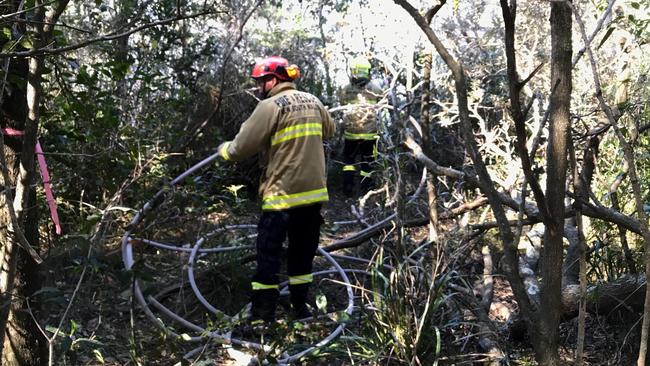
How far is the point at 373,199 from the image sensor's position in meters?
7.70

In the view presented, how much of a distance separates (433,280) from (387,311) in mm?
312

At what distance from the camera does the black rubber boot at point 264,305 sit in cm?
446

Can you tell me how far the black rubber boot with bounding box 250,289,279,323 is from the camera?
446 cm

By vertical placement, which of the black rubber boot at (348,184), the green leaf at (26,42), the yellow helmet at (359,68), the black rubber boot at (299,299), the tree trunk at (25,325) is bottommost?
the black rubber boot at (299,299)

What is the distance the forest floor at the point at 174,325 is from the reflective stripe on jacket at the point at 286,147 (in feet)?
2.24

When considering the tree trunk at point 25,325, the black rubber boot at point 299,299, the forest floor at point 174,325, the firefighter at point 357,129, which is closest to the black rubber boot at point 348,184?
the firefighter at point 357,129

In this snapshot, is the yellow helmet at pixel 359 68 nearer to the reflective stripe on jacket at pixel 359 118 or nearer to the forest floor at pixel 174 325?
the reflective stripe on jacket at pixel 359 118

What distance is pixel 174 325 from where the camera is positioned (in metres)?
4.45

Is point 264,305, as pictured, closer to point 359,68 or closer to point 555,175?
point 555,175

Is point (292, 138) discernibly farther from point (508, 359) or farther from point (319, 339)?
point (508, 359)

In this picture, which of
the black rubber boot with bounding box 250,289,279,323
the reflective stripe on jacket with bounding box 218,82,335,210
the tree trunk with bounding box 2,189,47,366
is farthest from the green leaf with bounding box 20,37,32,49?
the black rubber boot with bounding box 250,289,279,323

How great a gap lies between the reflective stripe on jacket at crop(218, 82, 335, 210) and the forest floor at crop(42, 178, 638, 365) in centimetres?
68

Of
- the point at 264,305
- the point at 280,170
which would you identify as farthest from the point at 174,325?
the point at 280,170

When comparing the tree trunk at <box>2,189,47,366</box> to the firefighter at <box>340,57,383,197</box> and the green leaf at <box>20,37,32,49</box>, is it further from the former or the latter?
the firefighter at <box>340,57,383,197</box>
